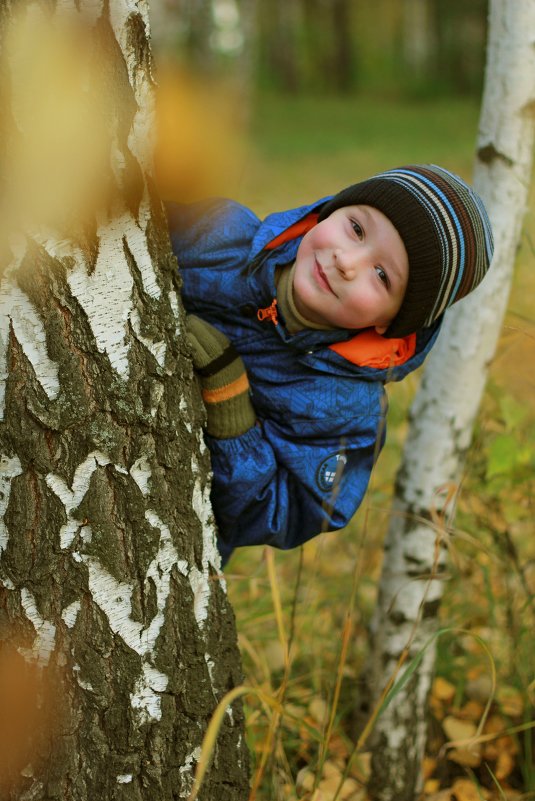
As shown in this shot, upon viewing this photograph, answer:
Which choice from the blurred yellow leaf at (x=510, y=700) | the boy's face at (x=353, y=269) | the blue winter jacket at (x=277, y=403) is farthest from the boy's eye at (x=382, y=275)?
the blurred yellow leaf at (x=510, y=700)

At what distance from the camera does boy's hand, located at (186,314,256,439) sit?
1487 mm

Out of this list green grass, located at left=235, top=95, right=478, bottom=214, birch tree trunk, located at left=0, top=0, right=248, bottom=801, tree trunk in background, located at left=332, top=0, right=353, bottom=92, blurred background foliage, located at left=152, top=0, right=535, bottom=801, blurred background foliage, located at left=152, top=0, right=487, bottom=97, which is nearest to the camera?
birch tree trunk, located at left=0, top=0, right=248, bottom=801

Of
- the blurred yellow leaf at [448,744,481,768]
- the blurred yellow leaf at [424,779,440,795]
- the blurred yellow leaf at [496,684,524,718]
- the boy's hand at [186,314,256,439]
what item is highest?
the boy's hand at [186,314,256,439]

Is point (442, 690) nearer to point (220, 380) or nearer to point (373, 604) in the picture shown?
point (373, 604)

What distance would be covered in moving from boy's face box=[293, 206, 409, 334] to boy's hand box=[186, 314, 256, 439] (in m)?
0.20

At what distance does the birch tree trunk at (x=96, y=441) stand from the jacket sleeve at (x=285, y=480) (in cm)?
12

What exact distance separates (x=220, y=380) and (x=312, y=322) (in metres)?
0.25

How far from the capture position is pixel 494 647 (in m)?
2.57

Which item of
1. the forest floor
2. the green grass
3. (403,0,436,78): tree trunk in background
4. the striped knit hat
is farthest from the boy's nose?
(403,0,436,78): tree trunk in background

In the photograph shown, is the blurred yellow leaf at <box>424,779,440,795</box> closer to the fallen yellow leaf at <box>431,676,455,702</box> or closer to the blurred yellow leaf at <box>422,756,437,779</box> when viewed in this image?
the blurred yellow leaf at <box>422,756,437,779</box>

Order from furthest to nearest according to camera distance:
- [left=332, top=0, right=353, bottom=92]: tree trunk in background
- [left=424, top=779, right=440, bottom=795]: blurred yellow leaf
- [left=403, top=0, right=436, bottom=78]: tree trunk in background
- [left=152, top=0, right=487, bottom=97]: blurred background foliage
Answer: [left=332, top=0, right=353, bottom=92]: tree trunk in background
[left=403, top=0, right=436, bottom=78]: tree trunk in background
[left=152, top=0, right=487, bottom=97]: blurred background foliage
[left=424, top=779, right=440, bottom=795]: blurred yellow leaf

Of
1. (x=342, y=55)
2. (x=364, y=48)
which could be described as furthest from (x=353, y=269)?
(x=364, y=48)

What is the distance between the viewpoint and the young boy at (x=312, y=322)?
154 cm

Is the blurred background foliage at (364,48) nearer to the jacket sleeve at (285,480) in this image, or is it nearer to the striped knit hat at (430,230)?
the striped knit hat at (430,230)
